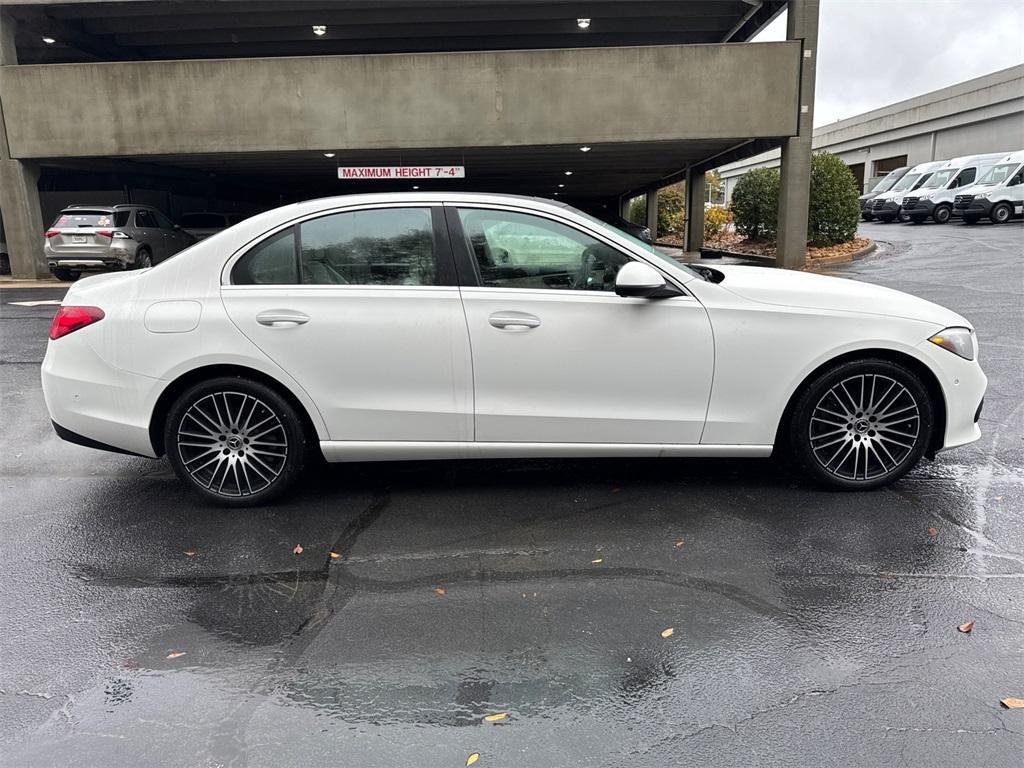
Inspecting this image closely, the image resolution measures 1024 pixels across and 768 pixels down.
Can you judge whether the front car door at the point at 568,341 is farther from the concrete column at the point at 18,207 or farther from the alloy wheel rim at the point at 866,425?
the concrete column at the point at 18,207

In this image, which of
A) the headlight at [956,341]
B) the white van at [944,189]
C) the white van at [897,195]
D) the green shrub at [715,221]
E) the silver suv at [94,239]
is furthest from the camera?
the white van at [897,195]

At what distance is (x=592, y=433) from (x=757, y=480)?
117cm

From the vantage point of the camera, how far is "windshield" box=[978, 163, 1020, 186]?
1086 inches

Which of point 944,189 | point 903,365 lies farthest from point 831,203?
point 903,365

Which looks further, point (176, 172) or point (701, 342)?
point (176, 172)

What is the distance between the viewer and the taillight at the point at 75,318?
423cm

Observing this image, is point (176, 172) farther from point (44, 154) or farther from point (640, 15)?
point (640, 15)

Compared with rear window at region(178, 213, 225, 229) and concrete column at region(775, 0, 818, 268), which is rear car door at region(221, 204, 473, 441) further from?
rear window at region(178, 213, 225, 229)

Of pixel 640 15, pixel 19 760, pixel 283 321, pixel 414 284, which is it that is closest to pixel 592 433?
pixel 414 284

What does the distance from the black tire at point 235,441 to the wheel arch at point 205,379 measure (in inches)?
1.4

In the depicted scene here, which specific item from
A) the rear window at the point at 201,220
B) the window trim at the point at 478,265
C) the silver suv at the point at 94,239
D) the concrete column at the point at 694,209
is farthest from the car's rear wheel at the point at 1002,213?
the window trim at the point at 478,265

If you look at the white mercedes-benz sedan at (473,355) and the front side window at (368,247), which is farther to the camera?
the front side window at (368,247)

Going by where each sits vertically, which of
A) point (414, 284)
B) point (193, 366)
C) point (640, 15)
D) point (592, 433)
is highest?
point (640, 15)

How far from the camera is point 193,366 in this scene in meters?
4.14
